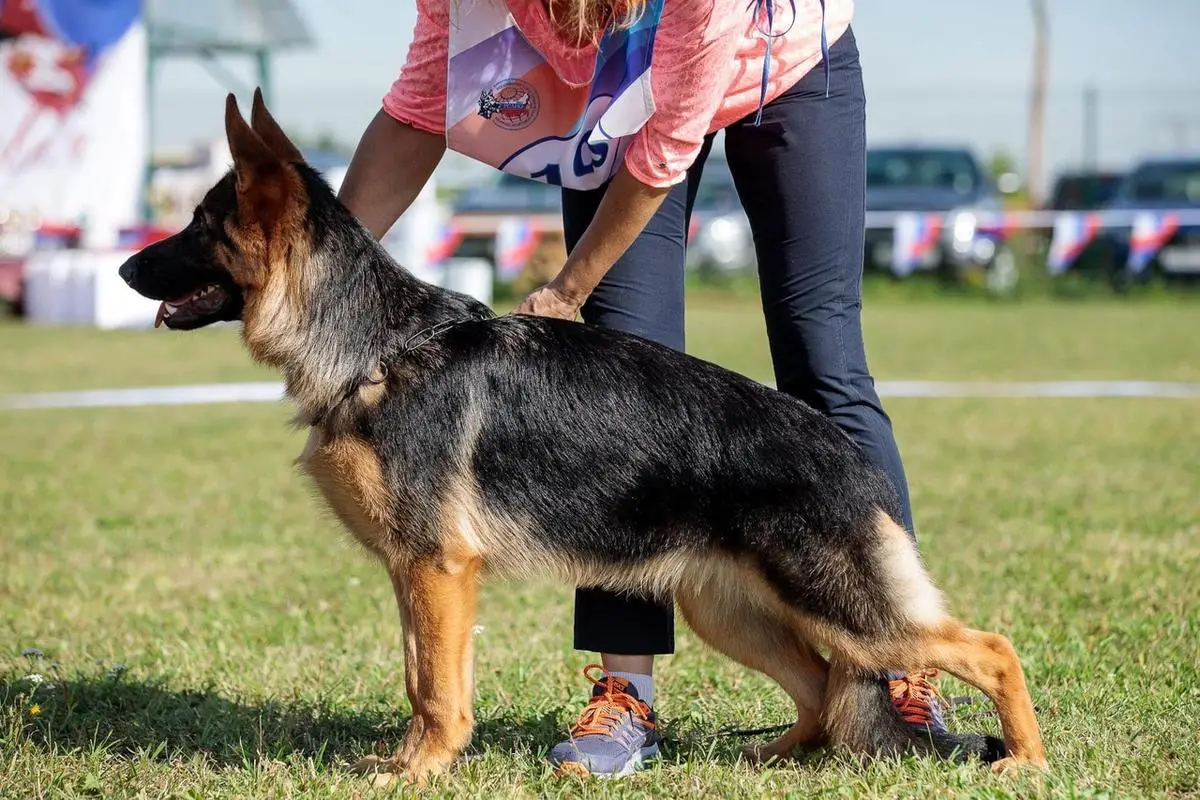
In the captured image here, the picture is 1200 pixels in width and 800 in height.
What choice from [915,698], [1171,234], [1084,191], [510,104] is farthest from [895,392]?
[1084,191]

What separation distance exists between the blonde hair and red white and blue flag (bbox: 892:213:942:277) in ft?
58.8

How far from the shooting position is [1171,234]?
69.3 feet

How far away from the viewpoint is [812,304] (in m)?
3.32

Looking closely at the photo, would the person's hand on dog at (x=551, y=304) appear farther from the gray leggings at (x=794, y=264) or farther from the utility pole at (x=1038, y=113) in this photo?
the utility pole at (x=1038, y=113)

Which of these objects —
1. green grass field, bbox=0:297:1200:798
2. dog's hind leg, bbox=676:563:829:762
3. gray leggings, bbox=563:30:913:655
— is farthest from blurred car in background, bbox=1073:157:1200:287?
dog's hind leg, bbox=676:563:829:762

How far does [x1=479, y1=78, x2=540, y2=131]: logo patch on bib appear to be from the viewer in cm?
325

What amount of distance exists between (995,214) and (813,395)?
63.3 ft

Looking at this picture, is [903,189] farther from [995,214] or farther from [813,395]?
[813,395]

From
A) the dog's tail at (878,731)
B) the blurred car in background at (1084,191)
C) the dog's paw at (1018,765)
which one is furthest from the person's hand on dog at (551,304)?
the blurred car in background at (1084,191)

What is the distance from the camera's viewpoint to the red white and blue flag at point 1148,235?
814 inches

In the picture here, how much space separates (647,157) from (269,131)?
891mm

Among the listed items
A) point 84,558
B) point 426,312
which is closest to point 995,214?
point 84,558

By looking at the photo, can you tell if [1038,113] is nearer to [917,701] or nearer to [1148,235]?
[1148,235]

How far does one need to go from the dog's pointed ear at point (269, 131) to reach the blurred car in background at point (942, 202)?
18.9 m
